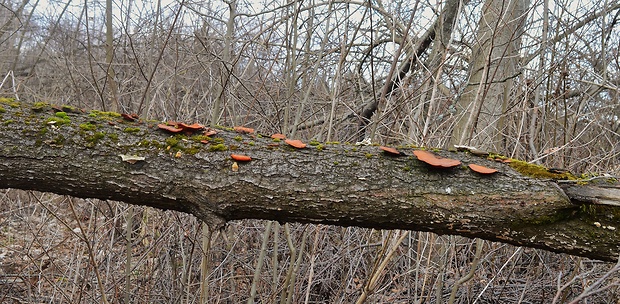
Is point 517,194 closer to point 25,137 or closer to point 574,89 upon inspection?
point 25,137

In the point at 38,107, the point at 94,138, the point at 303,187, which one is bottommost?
the point at 303,187

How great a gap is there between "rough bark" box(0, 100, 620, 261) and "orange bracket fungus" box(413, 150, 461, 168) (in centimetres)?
4

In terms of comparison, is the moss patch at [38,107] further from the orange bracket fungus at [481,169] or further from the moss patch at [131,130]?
the orange bracket fungus at [481,169]

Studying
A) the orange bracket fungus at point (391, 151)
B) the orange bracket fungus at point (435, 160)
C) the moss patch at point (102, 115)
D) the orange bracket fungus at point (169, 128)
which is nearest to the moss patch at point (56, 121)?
the moss patch at point (102, 115)

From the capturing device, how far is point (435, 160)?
72.2 inches

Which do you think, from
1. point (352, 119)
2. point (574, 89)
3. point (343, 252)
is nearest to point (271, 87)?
point (352, 119)

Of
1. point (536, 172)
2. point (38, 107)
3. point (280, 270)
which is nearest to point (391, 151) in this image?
A: point (536, 172)

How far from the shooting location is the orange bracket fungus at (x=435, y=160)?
1796 mm

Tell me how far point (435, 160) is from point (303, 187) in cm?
56

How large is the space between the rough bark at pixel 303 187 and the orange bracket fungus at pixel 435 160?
39 mm

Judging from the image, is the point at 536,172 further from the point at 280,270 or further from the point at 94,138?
the point at 280,270

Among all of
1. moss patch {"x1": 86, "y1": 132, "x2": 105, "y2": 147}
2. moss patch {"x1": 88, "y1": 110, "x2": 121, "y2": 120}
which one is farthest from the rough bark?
moss patch {"x1": 88, "y1": 110, "x2": 121, "y2": 120}

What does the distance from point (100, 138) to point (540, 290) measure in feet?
13.2

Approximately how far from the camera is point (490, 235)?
1.85 metres
